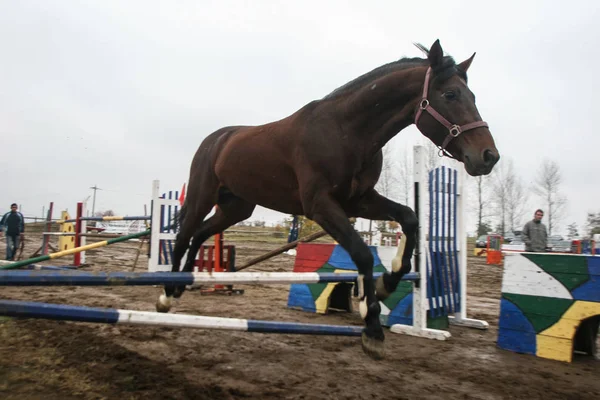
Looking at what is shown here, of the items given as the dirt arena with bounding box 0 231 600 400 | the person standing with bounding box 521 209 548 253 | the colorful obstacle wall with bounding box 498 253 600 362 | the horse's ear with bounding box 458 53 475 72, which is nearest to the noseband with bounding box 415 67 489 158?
the horse's ear with bounding box 458 53 475 72

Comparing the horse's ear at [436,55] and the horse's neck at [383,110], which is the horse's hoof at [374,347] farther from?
the horse's ear at [436,55]

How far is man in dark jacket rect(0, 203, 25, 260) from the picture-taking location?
456 inches

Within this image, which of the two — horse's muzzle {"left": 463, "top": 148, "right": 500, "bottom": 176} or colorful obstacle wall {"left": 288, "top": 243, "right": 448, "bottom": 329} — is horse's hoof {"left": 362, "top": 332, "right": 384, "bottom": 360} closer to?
horse's muzzle {"left": 463, "top": 148, "right": 500, "bottom": 176}

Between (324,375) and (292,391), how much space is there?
1.45ft

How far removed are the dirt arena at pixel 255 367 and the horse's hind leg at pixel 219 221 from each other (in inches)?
16.1

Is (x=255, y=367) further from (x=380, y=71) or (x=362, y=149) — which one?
(x=380, y=71)

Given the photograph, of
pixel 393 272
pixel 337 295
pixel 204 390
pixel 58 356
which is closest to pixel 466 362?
pixel 393 272

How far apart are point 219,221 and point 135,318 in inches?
99.1

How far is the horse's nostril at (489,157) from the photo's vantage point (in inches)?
98.5

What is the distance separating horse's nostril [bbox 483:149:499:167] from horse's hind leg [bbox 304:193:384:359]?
0.87 m

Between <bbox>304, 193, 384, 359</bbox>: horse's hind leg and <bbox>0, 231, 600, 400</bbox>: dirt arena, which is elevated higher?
<bbox>304, 193, 384, 359</bbox>: horse's hind leg

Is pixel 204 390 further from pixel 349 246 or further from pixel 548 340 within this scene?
pixel 548 340

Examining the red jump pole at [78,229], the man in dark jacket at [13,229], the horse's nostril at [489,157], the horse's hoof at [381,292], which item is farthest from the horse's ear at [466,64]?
the man in dark jacket at [13,229]

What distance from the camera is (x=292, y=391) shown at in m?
2.69
